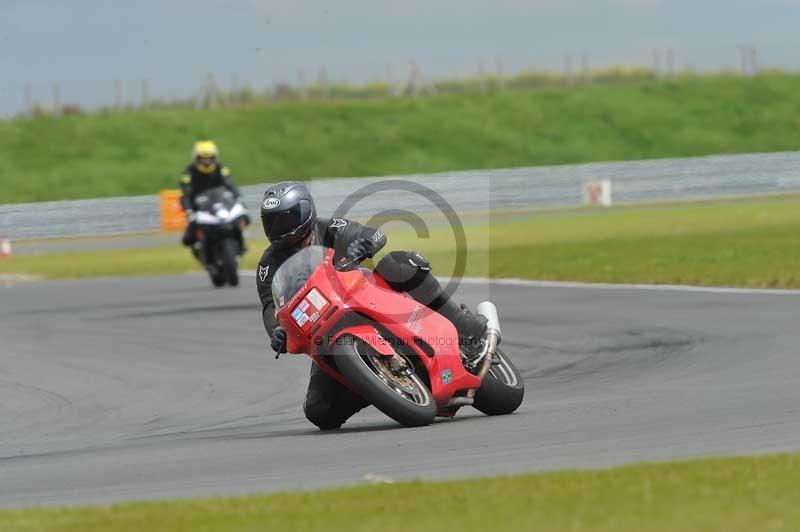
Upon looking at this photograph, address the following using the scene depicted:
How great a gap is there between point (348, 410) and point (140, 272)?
57.6 feet

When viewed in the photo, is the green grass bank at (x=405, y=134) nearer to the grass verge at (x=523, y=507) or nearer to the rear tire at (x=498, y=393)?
the rear tire at (x=498, y=393)

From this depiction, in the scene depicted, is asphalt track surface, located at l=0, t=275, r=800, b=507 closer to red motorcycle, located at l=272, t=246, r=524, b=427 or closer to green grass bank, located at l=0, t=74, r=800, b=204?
red motorcycle, located at l=272, t=246, r=524, b=427

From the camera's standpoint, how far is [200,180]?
2180 centimetres

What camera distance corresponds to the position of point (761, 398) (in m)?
8.73

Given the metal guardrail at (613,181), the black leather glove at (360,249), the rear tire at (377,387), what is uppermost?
the black leather glove at (360,249)

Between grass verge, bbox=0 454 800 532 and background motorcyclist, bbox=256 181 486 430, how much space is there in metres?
2.41

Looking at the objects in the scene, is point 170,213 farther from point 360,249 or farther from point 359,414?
point 360,249

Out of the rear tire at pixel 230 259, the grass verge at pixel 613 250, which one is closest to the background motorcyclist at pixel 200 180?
the rear tire at pixel 230 259

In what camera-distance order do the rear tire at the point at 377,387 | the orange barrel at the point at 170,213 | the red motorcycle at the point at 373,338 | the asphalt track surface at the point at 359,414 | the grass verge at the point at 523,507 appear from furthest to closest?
1. the orange barrel at the point at 170,213
2. the red motorcycle at the point at 373,338
3. the rear tire at the point at 377,387
4. the asphalt track surface at the point at 359,414
5. the grass verge at the point at 523,507

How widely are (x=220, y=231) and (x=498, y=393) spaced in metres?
12.6

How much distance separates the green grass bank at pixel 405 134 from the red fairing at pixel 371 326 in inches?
1563

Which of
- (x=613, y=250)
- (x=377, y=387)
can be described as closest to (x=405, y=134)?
(x=613, y=250)

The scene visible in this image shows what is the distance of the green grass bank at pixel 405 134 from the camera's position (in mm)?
50875

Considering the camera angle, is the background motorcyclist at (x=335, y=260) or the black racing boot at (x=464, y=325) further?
the black racing boot at (x=464, y=325)
